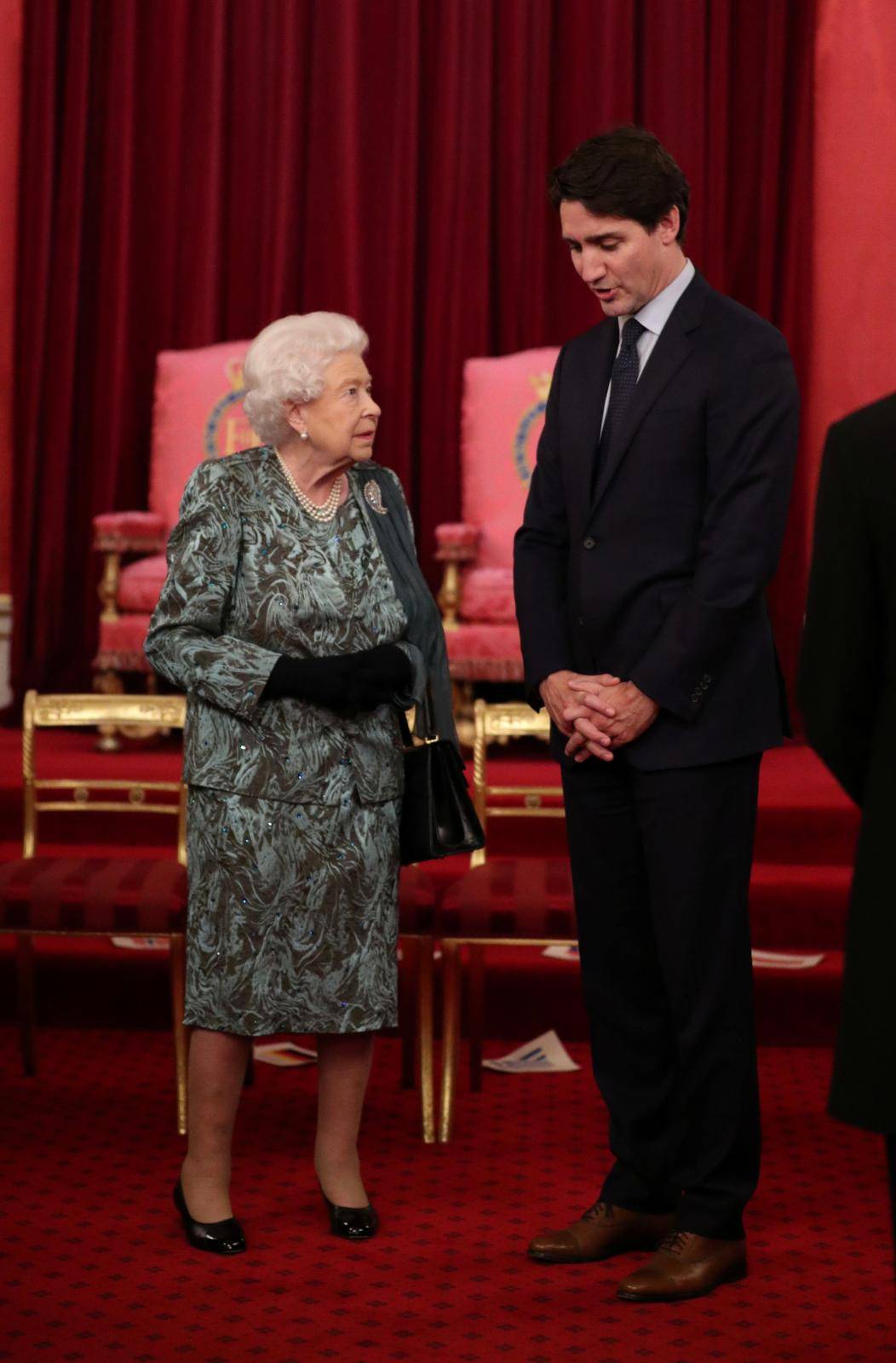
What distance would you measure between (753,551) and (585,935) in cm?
68

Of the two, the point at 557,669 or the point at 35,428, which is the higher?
the point at 35,428

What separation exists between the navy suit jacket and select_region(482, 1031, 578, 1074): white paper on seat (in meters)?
1.47

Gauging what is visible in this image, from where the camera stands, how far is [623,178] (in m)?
2.43

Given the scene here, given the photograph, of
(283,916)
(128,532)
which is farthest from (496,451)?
(283,916)

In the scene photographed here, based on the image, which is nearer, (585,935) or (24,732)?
(585,935)

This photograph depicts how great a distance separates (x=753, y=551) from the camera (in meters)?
2.41

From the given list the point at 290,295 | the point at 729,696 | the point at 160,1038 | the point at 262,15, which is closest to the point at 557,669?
the point at 729,696

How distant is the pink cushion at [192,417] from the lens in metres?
5.75

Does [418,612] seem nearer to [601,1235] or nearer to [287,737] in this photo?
[287,737]

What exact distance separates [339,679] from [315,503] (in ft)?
1.05

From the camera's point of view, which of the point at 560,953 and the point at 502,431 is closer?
the point at 560,953

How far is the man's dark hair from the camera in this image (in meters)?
2.44

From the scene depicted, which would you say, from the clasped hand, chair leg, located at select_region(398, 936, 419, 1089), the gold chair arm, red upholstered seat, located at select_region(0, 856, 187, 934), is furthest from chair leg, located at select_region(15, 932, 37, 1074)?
the gold chair arm

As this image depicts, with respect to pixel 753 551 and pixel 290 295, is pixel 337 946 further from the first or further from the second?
pixel 290 295
